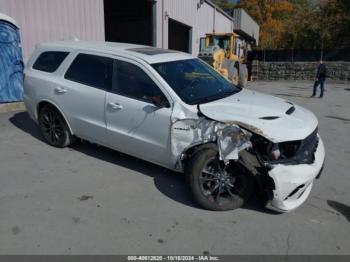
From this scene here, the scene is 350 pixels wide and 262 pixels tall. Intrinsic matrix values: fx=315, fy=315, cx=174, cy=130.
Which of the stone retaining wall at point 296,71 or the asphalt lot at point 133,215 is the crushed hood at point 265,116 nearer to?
the asphalt lot at point 133,215

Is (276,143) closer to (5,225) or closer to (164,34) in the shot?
(5,225)

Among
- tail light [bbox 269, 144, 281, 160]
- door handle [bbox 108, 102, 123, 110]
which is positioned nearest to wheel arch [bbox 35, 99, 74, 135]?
door handle [bbox 108, 102, 123, 110]

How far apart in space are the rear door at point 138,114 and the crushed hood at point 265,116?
23.6 inches

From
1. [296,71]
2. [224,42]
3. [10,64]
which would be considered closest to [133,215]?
[10,64]

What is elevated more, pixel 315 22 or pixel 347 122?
pixel 315 22

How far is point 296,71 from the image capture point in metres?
22.0

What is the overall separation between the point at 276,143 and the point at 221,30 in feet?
81.7

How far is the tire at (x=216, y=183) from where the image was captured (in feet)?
11.8

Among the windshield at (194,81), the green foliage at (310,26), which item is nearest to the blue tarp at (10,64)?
the windshield at (194,81)

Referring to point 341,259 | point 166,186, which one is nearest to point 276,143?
point 341,259

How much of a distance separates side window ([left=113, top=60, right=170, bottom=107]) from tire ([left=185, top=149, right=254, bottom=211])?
2.87ft

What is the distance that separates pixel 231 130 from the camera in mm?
3529

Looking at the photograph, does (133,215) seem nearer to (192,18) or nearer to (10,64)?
(10,64)

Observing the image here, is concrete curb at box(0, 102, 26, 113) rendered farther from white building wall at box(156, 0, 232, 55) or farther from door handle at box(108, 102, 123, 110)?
white building wall at box(156, 0, 232, 55)
